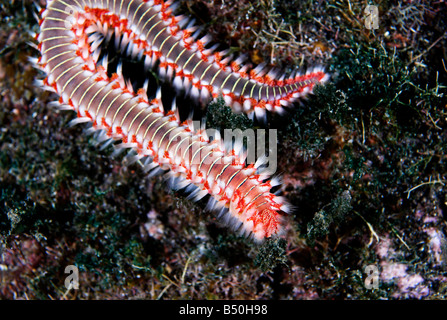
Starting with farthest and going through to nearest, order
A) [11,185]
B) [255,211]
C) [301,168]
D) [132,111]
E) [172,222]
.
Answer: [11,185] < [172,222] < [301,168] < [132,111] < [255,211]

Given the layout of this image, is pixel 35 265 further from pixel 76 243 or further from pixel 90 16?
pixel 90 16

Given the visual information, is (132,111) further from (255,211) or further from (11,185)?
(11,185)

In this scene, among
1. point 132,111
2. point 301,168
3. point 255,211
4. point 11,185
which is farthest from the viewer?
point 11,185

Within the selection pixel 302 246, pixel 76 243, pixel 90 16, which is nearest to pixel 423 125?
pixel 302 246

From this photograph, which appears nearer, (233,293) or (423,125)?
(423,125)

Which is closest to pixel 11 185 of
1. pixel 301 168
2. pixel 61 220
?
pixel 61 220
